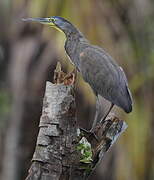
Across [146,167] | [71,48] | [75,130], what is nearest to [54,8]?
[146,167]

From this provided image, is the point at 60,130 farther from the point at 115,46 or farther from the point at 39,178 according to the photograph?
the point at 115,46

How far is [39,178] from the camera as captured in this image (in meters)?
3.50

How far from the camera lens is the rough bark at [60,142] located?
3.50m

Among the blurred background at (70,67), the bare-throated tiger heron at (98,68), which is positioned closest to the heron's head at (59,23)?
the bare-throated tiger heron at (98,68)

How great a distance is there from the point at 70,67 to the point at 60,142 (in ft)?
13.2

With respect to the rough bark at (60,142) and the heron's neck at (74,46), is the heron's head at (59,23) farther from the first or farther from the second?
the rough bark at (60,142)

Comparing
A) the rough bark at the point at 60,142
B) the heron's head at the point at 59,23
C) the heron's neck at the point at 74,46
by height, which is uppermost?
the heron's head at the point at 59,23

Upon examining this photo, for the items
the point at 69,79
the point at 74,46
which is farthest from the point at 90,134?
the point at 74,46

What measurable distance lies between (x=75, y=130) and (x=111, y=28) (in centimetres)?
502

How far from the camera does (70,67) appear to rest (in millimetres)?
7527

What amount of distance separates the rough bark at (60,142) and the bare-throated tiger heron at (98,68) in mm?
380

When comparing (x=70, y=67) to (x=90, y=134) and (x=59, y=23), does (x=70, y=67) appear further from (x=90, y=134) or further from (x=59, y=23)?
(x=90, y=134)

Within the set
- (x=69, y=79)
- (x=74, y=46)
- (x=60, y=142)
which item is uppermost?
(x=74, y=46)

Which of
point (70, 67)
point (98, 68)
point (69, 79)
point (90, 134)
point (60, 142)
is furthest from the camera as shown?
point (70, 67)
